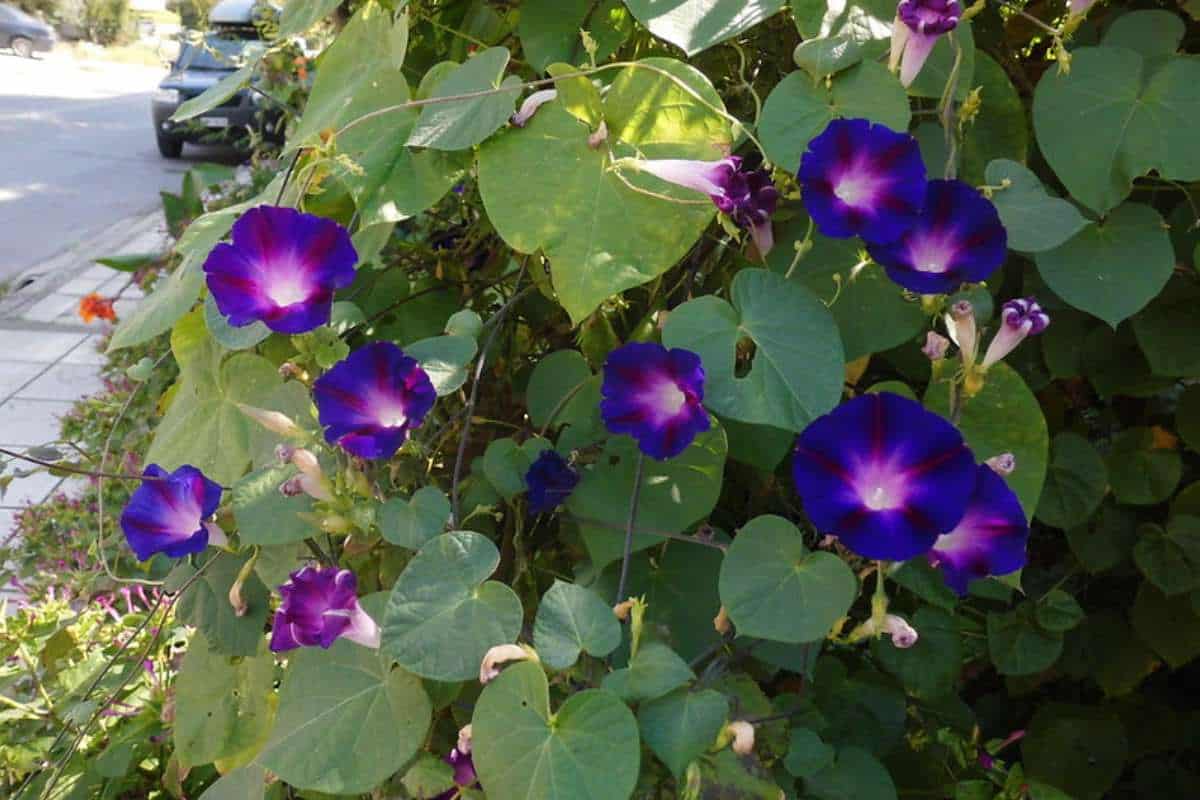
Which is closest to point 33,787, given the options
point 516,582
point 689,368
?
point 516,582

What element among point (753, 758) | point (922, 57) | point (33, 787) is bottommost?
point (33, 787)

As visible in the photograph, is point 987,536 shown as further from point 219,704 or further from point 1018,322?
point 219,704

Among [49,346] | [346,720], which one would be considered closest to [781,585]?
[346,720]

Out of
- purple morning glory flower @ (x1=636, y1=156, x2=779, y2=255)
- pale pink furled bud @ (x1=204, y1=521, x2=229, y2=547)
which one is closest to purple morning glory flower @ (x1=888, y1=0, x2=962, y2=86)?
purple morning glory flower @ (x1=636, y1=156, x2=779, y2=255)

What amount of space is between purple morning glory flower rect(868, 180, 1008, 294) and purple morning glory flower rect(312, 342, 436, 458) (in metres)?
0.30

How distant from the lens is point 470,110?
2.36 feet

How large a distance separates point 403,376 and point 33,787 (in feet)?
2.82

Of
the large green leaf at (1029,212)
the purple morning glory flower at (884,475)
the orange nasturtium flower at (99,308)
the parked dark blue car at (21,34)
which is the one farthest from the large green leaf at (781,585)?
the parked dark blue car at (21,34)

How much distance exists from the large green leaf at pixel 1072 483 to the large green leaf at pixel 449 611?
22.1 inches

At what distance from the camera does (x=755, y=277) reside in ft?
1.99

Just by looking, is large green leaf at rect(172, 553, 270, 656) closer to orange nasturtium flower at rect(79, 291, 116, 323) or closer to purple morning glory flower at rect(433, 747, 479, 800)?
purple morning glory flower at rect(433, 747, 479, 800)

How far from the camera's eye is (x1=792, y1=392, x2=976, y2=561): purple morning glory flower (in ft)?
1.72

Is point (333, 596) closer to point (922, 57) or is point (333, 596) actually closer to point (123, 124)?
point (922, 57)

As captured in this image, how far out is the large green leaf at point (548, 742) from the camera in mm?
500
